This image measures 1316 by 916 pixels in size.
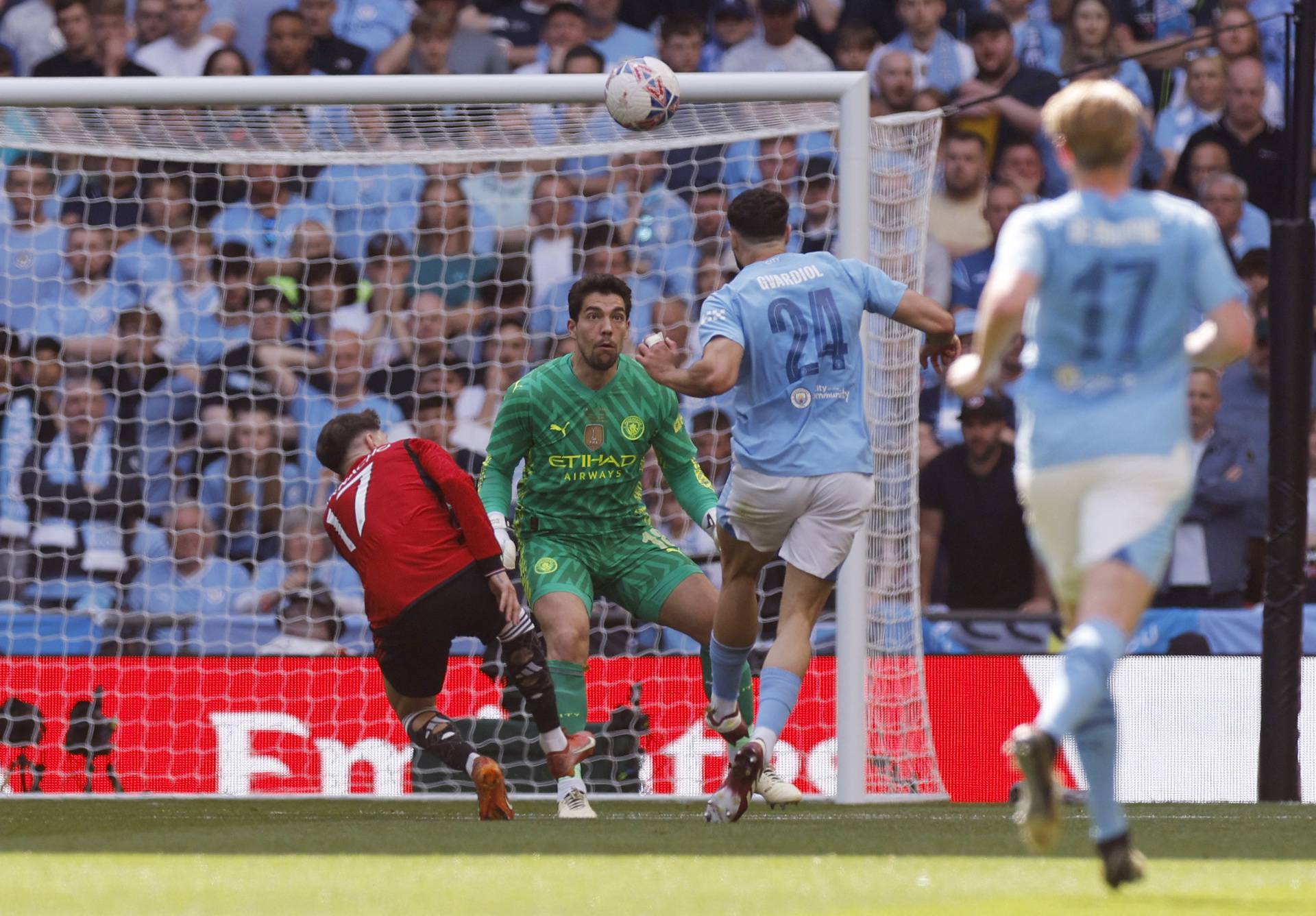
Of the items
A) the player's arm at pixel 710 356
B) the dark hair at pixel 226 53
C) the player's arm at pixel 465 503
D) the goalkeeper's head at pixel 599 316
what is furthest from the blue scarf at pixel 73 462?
the player's arm at pixel 710 356

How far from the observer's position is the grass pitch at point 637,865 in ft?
12.3

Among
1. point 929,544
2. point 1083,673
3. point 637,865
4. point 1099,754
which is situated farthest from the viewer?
point 929,544

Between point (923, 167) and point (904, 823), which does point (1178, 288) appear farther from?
point (923, 167)

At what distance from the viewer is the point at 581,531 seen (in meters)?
7.12

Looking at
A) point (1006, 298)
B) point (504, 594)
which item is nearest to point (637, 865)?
point (1006, 298)

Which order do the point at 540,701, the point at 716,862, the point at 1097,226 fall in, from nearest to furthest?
the point at 1097,226
the point at 716,862
the point at 540,701

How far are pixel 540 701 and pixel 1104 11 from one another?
709 cm

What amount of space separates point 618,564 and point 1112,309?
3420 mm

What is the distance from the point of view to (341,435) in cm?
696

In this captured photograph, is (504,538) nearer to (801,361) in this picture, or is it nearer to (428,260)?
(801,361)

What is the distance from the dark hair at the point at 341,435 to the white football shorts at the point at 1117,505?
3.54 m

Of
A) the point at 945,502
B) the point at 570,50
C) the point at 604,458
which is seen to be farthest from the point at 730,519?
the point at 570,50

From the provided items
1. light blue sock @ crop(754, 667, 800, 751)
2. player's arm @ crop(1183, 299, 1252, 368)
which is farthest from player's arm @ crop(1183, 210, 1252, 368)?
light blue sock @ crop(754, 667, 800, 751)

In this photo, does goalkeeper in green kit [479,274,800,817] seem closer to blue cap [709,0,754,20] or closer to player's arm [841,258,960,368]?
player's arm [841,258,960,368]
